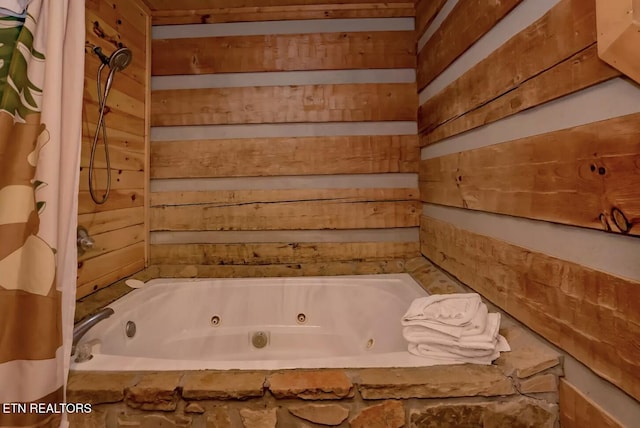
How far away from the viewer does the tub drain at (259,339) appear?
2.02 meters

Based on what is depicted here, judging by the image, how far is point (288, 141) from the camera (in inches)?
90.4

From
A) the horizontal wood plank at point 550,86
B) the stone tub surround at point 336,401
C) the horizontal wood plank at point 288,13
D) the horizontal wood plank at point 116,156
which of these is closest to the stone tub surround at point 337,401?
the stone tub surround at point 336,401

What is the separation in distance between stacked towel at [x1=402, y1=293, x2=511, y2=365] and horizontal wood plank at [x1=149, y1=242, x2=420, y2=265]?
1.06 metres

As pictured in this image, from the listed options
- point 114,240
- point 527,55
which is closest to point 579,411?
point 527,55

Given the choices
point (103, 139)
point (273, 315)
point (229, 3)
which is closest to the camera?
point (103, 139)

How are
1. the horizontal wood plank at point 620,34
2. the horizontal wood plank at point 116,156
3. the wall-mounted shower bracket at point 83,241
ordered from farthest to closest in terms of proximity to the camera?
the horizontal wood plank at point 116,156, the wall-mounted shower bracket at point 83,241, the horizontal wood plank at point 620,34

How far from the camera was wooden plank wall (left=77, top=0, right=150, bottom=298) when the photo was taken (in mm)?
1703

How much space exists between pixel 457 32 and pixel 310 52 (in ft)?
3.19

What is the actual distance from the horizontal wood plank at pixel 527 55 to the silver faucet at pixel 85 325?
1.73 meters

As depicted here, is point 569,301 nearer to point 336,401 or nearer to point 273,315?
point 336,401

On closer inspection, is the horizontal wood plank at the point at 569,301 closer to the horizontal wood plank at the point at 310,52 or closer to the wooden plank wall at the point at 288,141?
the wooden plank wall at the point at 288,141

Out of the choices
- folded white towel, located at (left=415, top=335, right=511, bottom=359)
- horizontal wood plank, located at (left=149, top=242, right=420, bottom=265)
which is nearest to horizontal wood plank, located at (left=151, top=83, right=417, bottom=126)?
horizontal wood plank, located at (left=149, top=242, right=420, bottom=265)

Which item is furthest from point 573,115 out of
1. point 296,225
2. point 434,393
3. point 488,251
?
point 296,225

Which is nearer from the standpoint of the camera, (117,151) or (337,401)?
(337,401)
